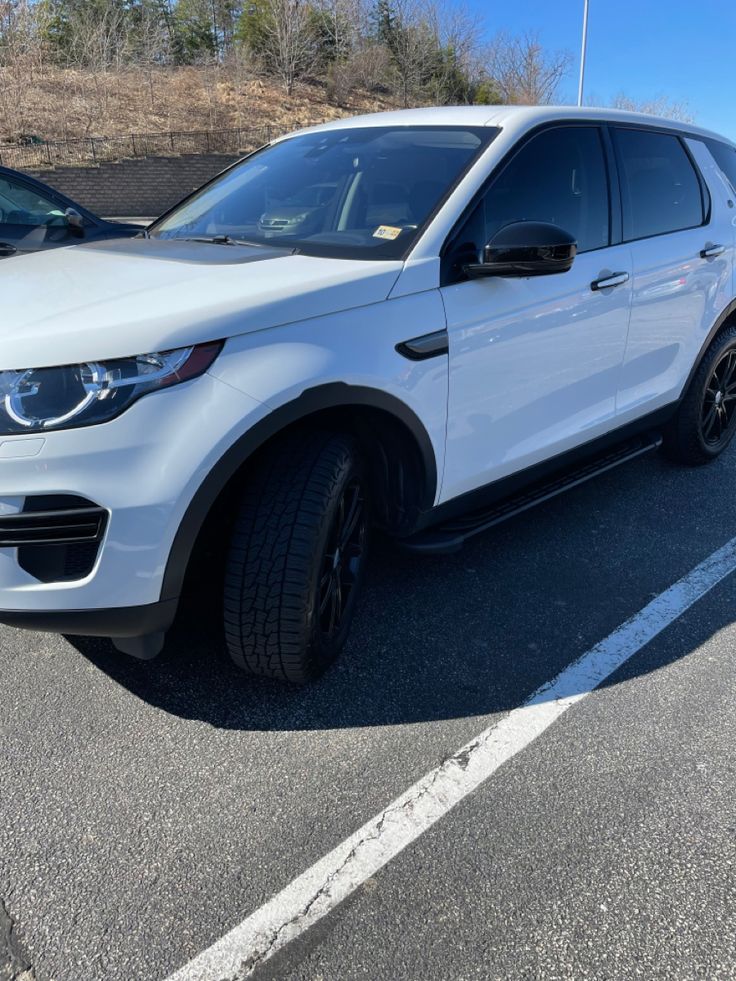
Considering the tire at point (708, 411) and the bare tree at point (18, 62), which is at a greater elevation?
the bare tree at point (18, 62)

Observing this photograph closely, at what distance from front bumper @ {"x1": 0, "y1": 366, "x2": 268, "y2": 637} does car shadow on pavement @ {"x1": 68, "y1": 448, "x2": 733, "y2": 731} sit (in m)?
0.41

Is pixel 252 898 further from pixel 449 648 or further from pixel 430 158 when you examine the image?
pixel 430 158

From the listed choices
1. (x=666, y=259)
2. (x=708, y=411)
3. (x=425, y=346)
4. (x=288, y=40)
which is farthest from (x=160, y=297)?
(x=288, y=40)

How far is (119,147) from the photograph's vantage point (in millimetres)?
29078

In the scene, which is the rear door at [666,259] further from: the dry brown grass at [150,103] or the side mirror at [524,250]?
the dry brown grass at [150,103]

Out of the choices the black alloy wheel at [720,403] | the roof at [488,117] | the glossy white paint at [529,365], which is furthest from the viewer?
the black alloy wheel at [720,403]

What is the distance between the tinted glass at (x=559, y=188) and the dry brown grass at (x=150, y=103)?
3065 centimetres

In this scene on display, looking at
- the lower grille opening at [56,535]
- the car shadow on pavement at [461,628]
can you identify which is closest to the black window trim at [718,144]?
the car shadow on pavement at [461,628]

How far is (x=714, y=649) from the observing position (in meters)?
2.90

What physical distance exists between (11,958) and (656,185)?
3.91 meters

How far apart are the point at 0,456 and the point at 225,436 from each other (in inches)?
21.5

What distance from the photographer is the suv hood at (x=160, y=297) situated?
6.43 feet

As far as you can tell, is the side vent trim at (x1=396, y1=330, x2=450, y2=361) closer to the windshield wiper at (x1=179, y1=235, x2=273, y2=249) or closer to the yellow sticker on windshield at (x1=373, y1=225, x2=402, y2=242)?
the yellow sticker on windshield at (x1=373, y1=225, x2=402, y2=242)

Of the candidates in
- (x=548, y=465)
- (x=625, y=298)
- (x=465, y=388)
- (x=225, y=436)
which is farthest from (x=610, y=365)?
(x=225, y=436)
